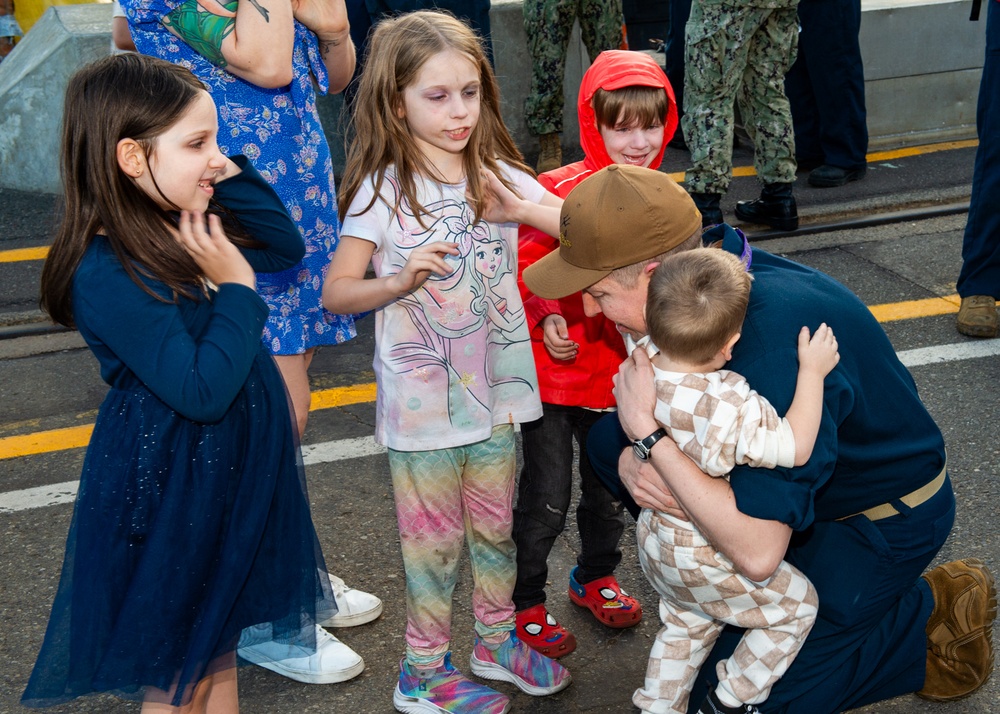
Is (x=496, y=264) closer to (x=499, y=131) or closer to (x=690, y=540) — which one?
(x=499, y=131)

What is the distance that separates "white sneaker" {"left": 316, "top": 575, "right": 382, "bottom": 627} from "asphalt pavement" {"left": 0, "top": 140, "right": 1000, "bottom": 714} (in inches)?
1.3

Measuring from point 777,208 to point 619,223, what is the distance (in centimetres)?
391

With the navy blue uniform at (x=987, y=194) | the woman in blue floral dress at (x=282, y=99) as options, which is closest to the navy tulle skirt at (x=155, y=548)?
the woman in blue floral dress at (x=282, y=99)

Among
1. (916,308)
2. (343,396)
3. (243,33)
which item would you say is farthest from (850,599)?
(916,308)

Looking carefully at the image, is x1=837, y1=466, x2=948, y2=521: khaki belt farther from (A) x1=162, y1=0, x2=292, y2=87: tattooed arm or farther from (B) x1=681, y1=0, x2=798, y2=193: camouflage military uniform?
(B) x1=681, y1=0, x2=798, y2=193: camouflage military uniform

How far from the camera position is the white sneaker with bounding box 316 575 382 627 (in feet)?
10.6

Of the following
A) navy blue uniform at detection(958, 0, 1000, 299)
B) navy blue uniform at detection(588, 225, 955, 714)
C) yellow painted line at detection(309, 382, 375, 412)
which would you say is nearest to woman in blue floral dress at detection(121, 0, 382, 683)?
navy blue uniform at detection(588, 225, 955, 714)

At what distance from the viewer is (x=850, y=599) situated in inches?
101

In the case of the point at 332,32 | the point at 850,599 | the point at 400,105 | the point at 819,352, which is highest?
the point at 332,32

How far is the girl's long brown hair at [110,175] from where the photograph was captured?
7.07 ft

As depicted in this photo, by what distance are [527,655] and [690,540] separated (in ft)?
2.35

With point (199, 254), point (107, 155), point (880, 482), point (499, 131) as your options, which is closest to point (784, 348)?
point (880, 482)

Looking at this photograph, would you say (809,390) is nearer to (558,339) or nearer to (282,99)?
(558,339)

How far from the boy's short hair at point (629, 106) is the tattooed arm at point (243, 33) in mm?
892
